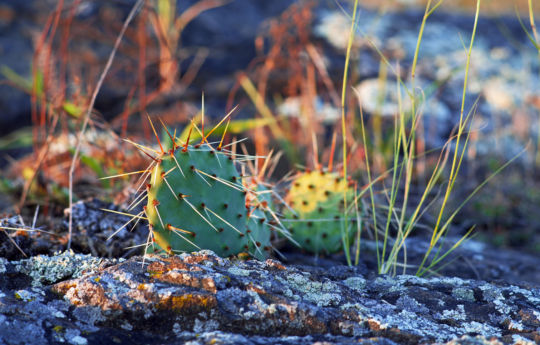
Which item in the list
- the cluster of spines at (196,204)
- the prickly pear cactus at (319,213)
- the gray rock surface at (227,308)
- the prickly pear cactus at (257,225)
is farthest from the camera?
the prickly pear cactus at (319,213)

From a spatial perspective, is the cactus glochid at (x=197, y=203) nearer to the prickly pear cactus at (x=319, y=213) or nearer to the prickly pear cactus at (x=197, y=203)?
the prickly pear cactus at (x=197, y=203)

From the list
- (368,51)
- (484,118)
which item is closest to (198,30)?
(368,51)

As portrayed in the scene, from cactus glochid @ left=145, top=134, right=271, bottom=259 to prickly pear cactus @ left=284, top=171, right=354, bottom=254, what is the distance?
22.0 inches

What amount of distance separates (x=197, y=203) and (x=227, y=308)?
0.41 meters

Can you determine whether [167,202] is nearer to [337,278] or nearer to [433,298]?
[337,278]

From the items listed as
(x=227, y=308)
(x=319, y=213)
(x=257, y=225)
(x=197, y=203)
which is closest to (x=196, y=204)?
(x=197, y=203)

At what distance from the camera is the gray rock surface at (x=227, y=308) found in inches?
45.6

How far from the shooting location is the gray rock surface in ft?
3.80

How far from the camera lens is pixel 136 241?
1.99 m

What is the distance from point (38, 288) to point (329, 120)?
11.3 feet

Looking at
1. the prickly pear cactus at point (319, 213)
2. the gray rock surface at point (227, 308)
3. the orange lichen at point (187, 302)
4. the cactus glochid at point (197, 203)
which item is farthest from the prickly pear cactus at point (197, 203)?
the prickly pear cactus at point (319, 213)

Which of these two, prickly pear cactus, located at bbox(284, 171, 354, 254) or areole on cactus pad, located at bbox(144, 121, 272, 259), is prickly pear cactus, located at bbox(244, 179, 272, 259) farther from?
prickly pear cactus, located at bbox(284, 171, 354, 254)

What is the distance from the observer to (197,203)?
61.9 inches

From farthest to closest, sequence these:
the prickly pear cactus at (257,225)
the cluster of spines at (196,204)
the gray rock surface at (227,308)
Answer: the prickly pear cactus at (257,225) → the cluster of spines at (196,204) → the gray rock surface at (227,308)
